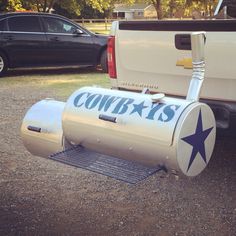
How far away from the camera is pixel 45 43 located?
12.2 meters

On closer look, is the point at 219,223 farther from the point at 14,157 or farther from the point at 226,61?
the point at 14,157

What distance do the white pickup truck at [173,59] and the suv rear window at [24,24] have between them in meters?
7.83

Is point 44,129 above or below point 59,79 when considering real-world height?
above

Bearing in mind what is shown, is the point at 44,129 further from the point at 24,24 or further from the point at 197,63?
the point at 24,24

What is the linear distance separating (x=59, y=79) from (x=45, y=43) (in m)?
1.26

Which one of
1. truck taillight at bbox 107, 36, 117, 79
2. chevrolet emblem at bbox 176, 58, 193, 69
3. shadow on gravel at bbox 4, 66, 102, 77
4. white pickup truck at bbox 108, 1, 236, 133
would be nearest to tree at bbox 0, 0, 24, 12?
shadow on gravel at bbox 4, 66, 102, 77

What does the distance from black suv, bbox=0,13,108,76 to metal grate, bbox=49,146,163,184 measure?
8672 millimetres

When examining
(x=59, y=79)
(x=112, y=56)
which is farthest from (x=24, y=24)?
(x=112, y=56)

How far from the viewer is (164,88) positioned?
442cm

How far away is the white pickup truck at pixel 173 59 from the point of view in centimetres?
394

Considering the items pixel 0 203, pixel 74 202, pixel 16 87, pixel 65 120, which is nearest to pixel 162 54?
pixel 65 120

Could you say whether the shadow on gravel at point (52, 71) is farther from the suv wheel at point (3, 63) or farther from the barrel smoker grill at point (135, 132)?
the barrel smoker grill at point (135, 132)

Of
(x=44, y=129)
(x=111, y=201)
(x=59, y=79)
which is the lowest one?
(x=59, y=79)

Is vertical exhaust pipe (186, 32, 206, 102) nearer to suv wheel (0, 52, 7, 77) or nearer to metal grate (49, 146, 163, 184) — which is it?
metal grate (49, 146, 163, 184)
